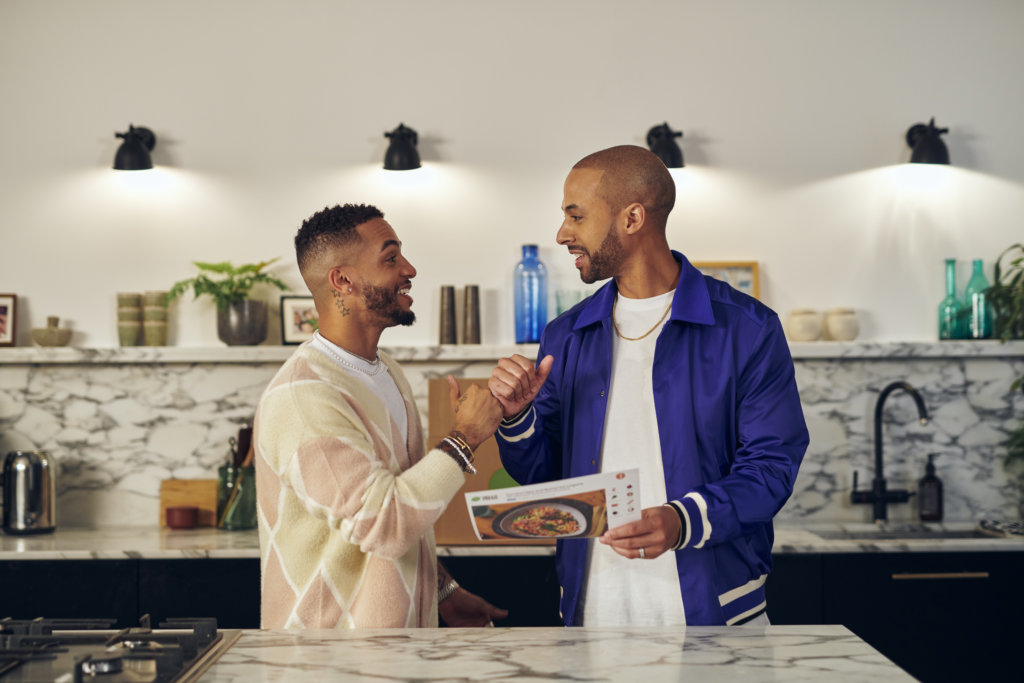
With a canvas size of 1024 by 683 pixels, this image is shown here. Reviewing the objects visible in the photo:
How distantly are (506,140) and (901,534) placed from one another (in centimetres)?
204

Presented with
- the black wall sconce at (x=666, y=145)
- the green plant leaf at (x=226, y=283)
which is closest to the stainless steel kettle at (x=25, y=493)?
the green plant leaf at (x=226, y=283)

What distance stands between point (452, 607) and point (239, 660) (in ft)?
2.57

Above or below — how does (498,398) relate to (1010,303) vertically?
below

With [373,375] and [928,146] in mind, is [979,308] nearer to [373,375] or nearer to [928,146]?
[928,146]

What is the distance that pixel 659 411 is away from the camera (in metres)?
1.96

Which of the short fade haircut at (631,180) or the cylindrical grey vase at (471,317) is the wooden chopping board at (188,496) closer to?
the cylindrical grey vase at (471,317)

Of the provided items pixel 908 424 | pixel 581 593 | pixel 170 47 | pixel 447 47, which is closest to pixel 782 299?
pixel 908 424

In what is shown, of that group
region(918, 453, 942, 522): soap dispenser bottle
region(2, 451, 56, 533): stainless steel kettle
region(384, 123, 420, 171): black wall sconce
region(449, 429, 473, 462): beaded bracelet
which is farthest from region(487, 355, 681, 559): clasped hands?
region(2, 451, 56, 533): stainless steel kettle

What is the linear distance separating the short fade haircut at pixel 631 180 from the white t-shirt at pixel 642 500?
11.4 inches

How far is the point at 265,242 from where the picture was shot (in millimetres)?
3566

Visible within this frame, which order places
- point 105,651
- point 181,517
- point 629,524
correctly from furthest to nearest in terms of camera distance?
point 181,517, point 629,524, point 105,651

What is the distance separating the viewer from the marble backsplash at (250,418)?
3.50 m

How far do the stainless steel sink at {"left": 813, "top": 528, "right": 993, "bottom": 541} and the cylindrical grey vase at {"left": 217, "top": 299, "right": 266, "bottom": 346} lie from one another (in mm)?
2140

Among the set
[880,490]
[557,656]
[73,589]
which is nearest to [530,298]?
[880,490]
